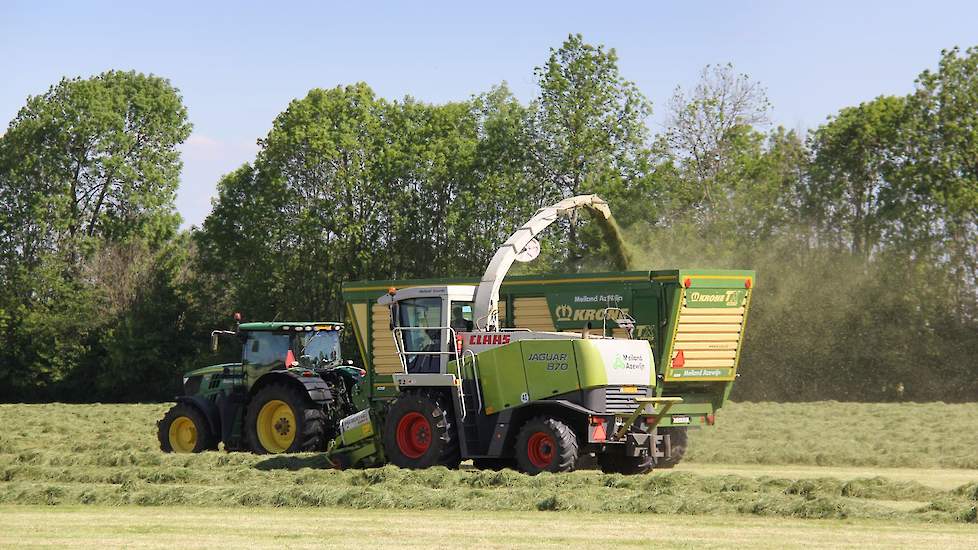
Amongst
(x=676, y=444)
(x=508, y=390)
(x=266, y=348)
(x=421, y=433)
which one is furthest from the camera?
(x=266, y=348)

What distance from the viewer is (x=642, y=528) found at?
37.8 ft

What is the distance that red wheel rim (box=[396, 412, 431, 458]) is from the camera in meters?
16.6

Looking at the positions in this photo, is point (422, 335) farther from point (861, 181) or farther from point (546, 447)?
point (861, 181)

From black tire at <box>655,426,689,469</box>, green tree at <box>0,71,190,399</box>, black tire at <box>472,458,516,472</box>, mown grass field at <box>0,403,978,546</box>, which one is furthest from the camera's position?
green tree at <box>0,71,190,399</box>

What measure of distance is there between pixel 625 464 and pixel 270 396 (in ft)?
18.0

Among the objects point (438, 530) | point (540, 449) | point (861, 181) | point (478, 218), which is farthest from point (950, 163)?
point (438, 530)

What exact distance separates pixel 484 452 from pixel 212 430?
552cm

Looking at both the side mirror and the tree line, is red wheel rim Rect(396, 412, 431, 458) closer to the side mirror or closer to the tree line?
the side mirror

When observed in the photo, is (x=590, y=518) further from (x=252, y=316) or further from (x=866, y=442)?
(x=252, y=316)

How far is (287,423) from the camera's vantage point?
19344 millimetres

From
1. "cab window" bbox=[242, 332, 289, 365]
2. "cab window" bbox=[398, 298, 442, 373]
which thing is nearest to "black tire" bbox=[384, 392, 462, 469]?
"cab window" bbox=[398, 298, 442, 373]

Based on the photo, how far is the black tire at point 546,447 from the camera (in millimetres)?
15406

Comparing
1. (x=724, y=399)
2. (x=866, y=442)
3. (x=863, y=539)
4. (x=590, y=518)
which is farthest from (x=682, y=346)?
(x=863, y=539)

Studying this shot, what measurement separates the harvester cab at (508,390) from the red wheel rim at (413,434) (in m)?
0.01
